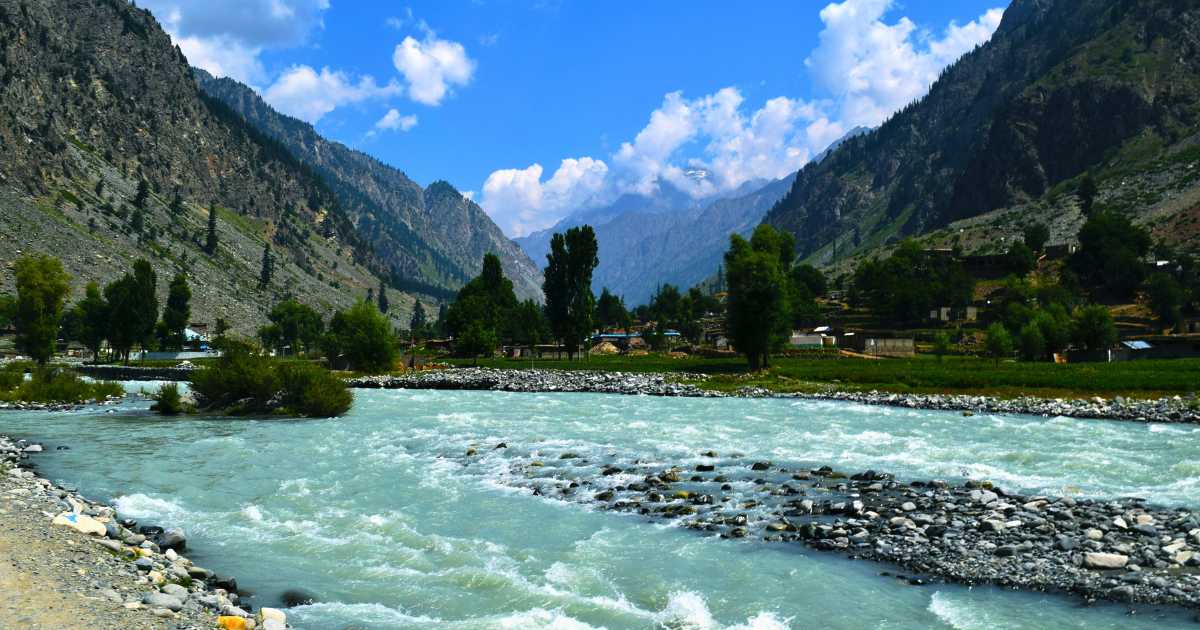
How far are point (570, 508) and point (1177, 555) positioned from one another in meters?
14.0

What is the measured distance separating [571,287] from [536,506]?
84.2m

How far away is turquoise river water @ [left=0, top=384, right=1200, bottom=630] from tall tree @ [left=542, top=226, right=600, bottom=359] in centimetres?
5888

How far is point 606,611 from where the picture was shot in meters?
13.5

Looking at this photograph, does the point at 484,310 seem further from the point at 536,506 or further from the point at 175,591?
the point at 175,591

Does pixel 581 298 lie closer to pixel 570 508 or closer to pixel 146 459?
pixel 146 459

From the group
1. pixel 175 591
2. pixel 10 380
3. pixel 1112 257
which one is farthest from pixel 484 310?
pixel 1112 257

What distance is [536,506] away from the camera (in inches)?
862

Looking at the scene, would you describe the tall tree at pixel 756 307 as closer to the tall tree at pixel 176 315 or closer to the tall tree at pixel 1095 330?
the tall tree at pixel 1095 330

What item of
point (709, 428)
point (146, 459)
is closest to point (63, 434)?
point (146, 459)

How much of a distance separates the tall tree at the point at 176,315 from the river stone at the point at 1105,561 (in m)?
157

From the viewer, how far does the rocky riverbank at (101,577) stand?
36.4ft

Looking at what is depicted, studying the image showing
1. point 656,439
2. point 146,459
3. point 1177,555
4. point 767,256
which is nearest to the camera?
point 1177,555

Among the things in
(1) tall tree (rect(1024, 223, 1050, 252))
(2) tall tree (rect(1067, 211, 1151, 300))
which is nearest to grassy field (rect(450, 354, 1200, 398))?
(2) tall tree (rect(1067, 211, 1151, 300))

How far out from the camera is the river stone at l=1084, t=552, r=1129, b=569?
1476cm
